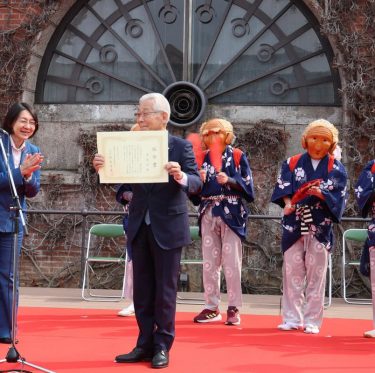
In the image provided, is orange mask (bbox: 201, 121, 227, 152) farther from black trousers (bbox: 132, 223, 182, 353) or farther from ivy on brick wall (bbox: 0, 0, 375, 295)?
ivy on brick wall (bbox: 0, 0, 375, 295)

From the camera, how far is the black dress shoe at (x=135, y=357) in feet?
15.8

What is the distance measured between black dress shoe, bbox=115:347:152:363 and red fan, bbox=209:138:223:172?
2.29m

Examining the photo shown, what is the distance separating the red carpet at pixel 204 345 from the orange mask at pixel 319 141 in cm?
148

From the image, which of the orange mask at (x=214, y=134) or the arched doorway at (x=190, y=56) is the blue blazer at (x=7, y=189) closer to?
the orange mask at (x=214, y=134)

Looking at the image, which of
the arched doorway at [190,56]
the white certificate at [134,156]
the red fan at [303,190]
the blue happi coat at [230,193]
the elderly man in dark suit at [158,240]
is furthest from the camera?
the arched doorway at [190,56]

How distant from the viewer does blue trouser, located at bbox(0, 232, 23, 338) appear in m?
5.42

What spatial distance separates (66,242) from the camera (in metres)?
10.4

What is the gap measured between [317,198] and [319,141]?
466 mm

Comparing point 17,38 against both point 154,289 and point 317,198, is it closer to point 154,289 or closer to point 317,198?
point 317,198

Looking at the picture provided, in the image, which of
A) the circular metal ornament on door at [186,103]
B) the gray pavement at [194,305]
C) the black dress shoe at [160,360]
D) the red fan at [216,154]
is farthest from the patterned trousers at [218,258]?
the circular metal ornament on door at [186,103]

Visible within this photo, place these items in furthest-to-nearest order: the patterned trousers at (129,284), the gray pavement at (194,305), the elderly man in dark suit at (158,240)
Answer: the gray pavement at (194,305)
the patterned trousers at (129,284)
the elderly man in dark suit at (158,240)

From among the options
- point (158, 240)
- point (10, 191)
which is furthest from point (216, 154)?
point (158, 240)

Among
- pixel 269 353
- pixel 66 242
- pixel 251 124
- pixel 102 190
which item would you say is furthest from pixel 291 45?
pixel 269 353

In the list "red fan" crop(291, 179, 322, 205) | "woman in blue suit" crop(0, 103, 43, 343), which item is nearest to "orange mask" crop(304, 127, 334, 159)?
"red fan" crop(291, 179, 322, 205)
